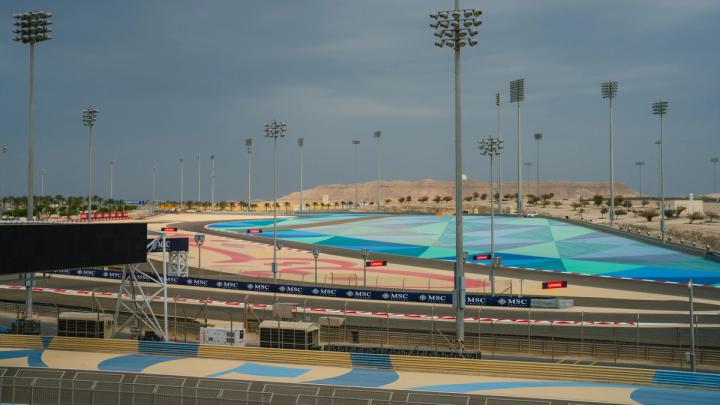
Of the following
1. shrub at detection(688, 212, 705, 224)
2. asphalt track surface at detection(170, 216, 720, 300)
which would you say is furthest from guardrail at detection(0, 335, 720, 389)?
shrub at detection(688, 212, 705, 224)

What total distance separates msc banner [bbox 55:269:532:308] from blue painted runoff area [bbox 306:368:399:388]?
15918mm

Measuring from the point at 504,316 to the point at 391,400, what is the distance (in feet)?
83.5

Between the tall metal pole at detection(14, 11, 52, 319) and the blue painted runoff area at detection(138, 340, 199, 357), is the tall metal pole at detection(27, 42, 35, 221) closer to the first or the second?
the tall metal pole at detection(14, 11, 52, 319)

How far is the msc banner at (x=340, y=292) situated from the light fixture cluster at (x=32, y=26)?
582 inches

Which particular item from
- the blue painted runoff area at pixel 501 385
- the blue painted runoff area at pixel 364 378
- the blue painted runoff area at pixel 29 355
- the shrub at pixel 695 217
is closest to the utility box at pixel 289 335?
the blue painted runoff area at pixel 364 378

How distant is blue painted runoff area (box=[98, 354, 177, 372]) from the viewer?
26.5m

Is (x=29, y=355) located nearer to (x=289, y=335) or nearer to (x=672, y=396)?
(x=289, y=335)

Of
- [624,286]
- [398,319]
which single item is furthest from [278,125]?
[624,286]

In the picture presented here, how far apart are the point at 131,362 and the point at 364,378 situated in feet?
31.2

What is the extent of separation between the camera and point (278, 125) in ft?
199

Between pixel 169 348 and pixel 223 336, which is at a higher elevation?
pixel 169 348

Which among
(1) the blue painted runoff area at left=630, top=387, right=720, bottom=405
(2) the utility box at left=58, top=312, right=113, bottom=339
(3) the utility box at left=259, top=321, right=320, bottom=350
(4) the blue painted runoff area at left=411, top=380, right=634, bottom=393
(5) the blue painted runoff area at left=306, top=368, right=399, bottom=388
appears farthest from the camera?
(2) the utility box at left=58, top=312, right=113, bottom=339

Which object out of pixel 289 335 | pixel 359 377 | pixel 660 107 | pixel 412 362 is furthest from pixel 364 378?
pixel 660 107

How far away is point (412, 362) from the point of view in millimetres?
26344
